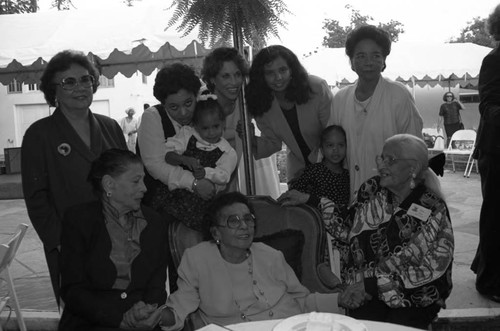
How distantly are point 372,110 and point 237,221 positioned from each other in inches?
49.5

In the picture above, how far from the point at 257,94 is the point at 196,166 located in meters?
0.78

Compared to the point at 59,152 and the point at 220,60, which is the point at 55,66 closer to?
the point at 59,152

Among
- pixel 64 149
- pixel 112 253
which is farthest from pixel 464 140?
pixel 112 253

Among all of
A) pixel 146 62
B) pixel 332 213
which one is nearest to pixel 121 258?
pixel 332 213

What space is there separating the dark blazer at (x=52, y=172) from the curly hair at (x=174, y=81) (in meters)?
0.49

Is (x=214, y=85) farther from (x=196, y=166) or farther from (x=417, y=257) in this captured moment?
(x=417, y=257)

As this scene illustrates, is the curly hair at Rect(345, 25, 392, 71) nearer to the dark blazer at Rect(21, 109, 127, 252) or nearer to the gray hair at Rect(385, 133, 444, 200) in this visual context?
the gray hair at Rect(385, 133, 444, 200)

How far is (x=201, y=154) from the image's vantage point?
120 inches

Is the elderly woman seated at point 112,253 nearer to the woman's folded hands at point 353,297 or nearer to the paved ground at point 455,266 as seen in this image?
the woman's folded hands at point 353,297

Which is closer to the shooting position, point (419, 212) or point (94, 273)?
point (94, 273)

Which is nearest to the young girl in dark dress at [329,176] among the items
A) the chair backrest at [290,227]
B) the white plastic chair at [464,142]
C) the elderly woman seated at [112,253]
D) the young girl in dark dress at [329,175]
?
the young girl in dark dress at [329,175]

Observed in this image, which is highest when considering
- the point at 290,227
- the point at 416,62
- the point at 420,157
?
the point at 416,62

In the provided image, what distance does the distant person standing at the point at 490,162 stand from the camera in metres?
3.65

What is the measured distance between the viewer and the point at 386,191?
9.23ft
